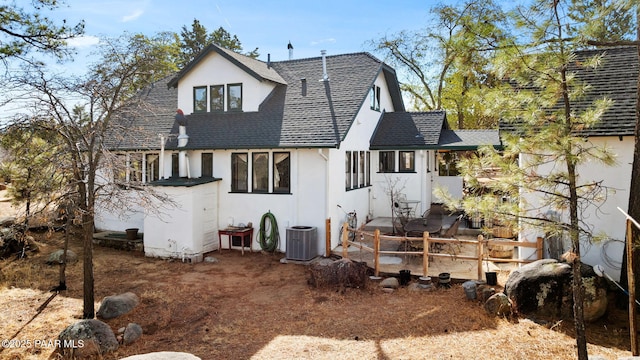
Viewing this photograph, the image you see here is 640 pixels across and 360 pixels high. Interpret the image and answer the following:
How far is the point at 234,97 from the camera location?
14.2 meters

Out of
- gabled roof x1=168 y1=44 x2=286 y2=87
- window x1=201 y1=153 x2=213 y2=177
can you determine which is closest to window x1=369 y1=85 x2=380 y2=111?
gabled roof x1=168 y1=44 x2=286 y2=87

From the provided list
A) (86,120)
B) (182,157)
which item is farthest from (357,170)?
(86,120)

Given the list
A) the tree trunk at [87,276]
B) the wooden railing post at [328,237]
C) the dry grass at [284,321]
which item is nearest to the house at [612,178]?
the dry grass at [284,321]

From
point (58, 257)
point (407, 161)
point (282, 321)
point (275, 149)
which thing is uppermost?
point (275, 149)

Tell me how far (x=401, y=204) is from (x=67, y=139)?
1131 cm

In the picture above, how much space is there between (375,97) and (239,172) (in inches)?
258

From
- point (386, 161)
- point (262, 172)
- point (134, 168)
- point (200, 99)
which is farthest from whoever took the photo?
point (386, 161)

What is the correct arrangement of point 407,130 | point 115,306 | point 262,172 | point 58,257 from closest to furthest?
point 115,306, point 58,257, point 262,172, point 407,130

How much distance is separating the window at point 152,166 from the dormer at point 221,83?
2.02m

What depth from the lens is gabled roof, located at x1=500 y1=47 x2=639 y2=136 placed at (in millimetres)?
8461

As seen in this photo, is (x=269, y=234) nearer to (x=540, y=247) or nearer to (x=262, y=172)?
(x=262, y=172)

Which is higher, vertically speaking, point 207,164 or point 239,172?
point 207,164

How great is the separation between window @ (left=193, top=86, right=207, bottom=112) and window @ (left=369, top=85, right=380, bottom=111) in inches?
240

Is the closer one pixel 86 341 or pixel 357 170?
pixel 86 341
